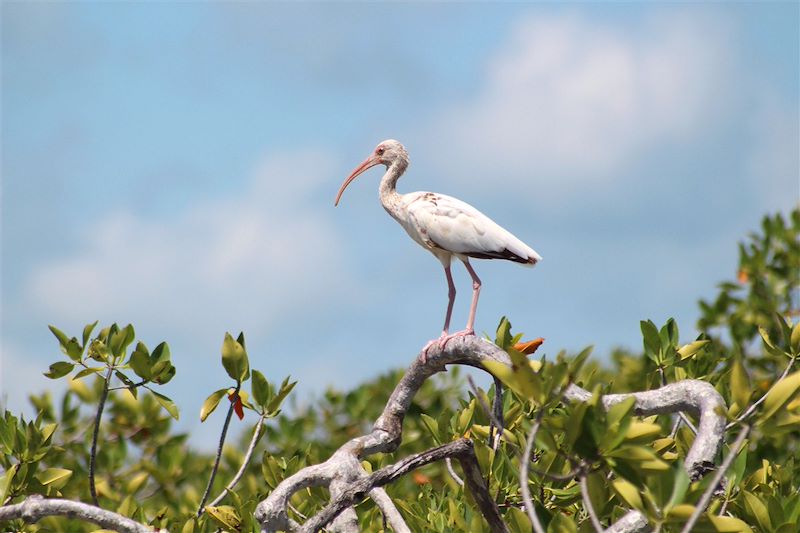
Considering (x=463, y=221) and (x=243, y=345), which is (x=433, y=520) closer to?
(x=243, y=345)

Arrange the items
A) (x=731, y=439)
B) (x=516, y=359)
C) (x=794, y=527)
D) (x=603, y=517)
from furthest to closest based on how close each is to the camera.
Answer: (x=731, y=439) < (x=603, y=517) < (x=794, y=527) < (x=516, y=359)

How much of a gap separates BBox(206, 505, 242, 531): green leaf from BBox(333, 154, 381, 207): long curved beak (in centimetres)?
385

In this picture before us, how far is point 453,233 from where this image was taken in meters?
6.78

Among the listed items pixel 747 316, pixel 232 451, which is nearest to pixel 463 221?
pixel 232 451

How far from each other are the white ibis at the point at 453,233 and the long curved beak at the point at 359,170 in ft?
1.91

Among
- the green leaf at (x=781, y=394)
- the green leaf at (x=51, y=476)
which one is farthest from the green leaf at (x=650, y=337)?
the green leaf at (x=51, y=476)

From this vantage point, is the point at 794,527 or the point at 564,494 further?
the point at 564,494

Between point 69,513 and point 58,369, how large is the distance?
870mm

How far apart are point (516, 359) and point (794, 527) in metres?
1.64

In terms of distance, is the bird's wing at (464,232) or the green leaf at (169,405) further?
the bird's wing at (464,232)

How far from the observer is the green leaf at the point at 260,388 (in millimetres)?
5121

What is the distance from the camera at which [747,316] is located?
34.1ft

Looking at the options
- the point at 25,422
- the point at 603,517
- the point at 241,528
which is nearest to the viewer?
the point at 603,517

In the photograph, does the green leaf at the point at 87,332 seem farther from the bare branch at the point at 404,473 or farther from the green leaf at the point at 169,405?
the bare branch at the point at 404,473
